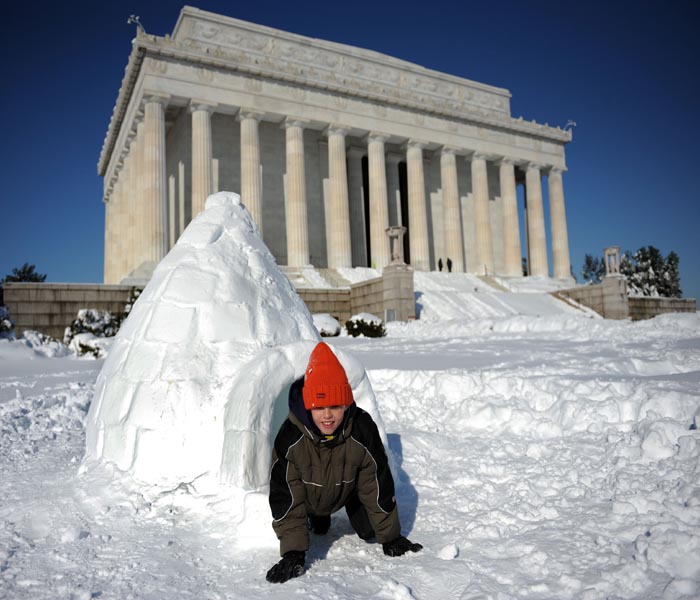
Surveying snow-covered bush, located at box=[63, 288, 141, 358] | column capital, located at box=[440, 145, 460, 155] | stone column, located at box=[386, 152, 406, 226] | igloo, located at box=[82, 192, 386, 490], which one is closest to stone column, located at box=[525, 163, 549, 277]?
column capital, located at box=[440, 145, 460, 155]

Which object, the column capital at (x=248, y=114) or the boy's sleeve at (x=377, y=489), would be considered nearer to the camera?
the boy's sleeve at (x=377, y=489)

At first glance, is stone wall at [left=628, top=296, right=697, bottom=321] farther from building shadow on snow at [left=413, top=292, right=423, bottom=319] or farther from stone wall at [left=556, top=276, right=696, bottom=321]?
building shadow on snow at [left=413, top=292, right=423, bottom=319]

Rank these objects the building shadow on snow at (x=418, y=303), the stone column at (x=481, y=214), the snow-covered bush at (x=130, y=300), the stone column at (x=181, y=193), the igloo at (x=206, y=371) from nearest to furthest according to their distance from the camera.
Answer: the igloo at (x=206, y=371), the snow-covered bush at (x=130, y=300), the building shadow on snow at (x=418, y=303), the stone column at (x=181, y=193), the stone column at (x=481, y=214)

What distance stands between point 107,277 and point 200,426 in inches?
1657

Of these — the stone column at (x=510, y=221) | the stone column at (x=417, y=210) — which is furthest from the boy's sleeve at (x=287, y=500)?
the stone column at (x=510, y=221)

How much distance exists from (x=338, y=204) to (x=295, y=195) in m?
2.94

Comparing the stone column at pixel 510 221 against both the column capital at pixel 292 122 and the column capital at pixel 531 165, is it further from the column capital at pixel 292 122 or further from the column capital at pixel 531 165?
the column capital at pixel 292 122

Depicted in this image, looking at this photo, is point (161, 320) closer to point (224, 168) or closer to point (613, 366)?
point (613, 366)

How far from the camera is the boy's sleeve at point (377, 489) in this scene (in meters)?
3.18

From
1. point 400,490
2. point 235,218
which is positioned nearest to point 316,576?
point 400,490

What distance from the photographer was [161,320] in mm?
4223

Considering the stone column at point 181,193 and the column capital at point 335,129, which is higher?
the column capital at point 335,129

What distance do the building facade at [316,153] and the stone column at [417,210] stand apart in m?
0.10

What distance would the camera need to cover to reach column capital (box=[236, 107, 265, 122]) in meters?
30.8
